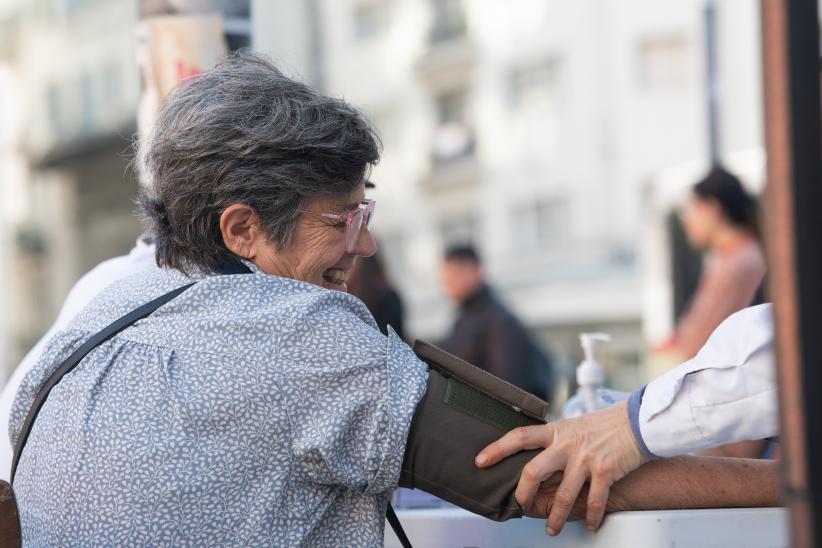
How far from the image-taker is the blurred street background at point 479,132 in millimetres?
22500

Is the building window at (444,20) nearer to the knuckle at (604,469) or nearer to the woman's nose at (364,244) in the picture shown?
the woman's nose at (364,244)

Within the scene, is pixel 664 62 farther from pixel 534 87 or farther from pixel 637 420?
pixel 637 420

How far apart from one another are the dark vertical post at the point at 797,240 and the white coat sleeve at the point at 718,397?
792 millimetres

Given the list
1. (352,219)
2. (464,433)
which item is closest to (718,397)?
(464,433)

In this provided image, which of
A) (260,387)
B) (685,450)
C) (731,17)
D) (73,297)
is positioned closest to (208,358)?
(260,387)

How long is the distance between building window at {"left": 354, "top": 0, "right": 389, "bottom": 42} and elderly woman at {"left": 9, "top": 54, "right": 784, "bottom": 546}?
26337mm

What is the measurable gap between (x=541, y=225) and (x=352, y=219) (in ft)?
73.8

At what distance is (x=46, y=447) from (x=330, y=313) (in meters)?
0.51

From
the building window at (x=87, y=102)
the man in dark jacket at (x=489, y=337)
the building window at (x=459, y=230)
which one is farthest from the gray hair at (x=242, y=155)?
the building window at (x=87, y=102)

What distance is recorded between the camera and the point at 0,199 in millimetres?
10102

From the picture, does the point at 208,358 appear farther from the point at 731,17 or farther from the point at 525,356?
the point at 731,17

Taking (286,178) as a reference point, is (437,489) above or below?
below

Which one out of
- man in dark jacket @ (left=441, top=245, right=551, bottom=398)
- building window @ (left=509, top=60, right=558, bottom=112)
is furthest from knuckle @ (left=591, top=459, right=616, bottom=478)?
building window @ (left=509, top=60, right=558, bottom=112)

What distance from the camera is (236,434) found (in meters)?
1.95
